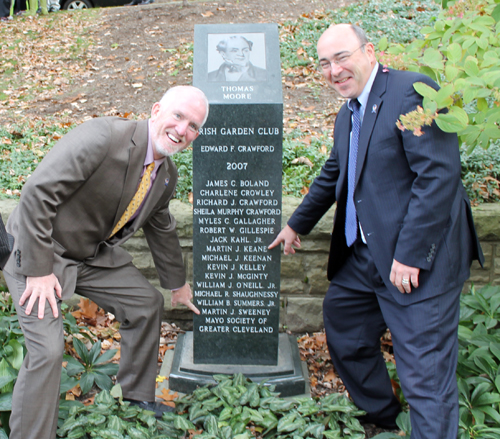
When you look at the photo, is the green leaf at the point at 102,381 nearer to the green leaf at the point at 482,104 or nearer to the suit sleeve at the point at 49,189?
the suit sleeve at the point at 49,189

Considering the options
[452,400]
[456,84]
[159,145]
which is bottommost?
[452,400]

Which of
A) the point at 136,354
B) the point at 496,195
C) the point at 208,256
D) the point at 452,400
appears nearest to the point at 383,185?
the point at 452,400

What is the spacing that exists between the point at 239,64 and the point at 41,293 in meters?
1.81

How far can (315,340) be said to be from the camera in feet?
12.8

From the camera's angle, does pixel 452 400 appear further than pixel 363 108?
No

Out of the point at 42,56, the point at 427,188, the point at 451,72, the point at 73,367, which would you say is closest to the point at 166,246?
the point at 73,367

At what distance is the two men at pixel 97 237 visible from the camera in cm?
232

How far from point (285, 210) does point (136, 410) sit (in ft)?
6.00

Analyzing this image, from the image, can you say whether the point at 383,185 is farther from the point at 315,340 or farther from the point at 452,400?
the point at 315,340

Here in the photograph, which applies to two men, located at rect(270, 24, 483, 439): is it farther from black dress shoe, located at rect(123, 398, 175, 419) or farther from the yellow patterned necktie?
black dress shoe, located at rect(123, 398, 175, 419)

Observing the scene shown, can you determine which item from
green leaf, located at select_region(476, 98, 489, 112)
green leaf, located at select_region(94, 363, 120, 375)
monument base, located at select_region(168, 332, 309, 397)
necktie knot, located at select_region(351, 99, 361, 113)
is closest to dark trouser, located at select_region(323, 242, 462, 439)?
monument base, located at select_region(168, 332, 309, 397)

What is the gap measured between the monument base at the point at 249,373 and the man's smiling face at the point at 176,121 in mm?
1548

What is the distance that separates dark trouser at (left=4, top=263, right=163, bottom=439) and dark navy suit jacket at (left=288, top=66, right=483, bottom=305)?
1.35 m

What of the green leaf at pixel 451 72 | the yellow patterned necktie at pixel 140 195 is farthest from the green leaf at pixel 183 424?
A: the green leaf at pixel 451 72
